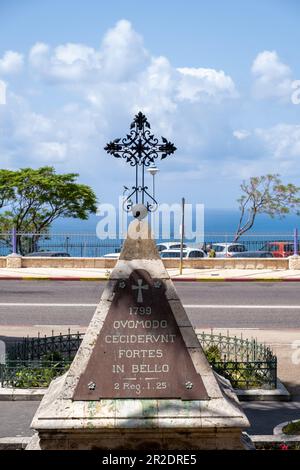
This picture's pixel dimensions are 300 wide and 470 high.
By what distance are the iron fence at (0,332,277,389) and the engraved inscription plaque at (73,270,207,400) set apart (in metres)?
3.83

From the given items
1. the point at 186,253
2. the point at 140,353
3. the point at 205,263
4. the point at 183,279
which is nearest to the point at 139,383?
the point at 140,353

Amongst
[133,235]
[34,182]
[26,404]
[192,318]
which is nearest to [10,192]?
[34,182]

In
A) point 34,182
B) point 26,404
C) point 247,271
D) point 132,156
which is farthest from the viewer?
point 34,182

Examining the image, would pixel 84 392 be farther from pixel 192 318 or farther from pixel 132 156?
pixel 192 318

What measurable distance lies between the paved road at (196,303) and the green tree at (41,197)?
1658 centimetres

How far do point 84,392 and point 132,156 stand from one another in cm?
331

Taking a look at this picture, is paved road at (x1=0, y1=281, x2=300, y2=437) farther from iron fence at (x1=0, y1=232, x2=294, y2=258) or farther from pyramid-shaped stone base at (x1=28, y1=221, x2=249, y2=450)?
iron fence at (x1=0, y1=232, x2=294, y2=258)

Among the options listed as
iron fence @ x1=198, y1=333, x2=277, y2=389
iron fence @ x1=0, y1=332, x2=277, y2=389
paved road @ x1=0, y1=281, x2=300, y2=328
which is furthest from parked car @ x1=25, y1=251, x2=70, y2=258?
iron fence @ x1=198, y1=333, x2=277, y2=389

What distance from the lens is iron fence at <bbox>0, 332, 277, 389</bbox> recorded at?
1122 cm

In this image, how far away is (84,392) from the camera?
7465mm

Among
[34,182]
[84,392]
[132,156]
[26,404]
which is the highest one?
[34,182]

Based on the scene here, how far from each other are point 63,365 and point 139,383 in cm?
430

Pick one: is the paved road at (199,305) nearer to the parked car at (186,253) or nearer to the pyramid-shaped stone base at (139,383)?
the pyramid-shaped stone base at (139,383)
